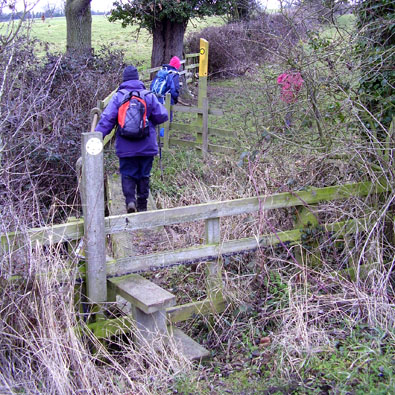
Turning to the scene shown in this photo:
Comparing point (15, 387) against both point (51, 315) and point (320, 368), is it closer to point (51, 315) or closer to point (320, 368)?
point (51, 315)

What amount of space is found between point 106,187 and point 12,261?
175 inches

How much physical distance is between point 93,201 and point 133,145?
2.84 m

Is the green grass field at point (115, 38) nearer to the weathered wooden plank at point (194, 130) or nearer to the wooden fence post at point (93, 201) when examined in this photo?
the weathered wooden plank at point (194, 130)

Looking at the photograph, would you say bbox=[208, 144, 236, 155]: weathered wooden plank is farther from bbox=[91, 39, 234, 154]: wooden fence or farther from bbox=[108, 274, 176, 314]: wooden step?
bbox=[108, 274, 176, 314]: wooden step

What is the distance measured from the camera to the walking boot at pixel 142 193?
693 centimetres

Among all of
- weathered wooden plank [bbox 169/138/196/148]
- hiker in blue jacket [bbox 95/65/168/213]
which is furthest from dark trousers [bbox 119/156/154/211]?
weathered wooden plank [bbox 169/138/196/148]

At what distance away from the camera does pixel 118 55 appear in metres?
11.4

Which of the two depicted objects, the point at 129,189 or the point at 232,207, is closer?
the point at 232,207

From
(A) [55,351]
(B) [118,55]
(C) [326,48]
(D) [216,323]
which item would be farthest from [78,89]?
(A) [55,351]

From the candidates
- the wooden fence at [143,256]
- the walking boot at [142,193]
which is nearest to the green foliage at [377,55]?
the wooden fence at [143,256]

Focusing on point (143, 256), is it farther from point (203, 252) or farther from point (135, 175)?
point (135, 175)

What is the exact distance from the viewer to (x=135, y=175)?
22.3ft

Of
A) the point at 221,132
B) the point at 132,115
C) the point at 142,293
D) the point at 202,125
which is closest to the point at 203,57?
the point at 202,125

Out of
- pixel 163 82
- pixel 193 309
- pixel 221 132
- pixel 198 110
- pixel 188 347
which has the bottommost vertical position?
pixel 188 347
